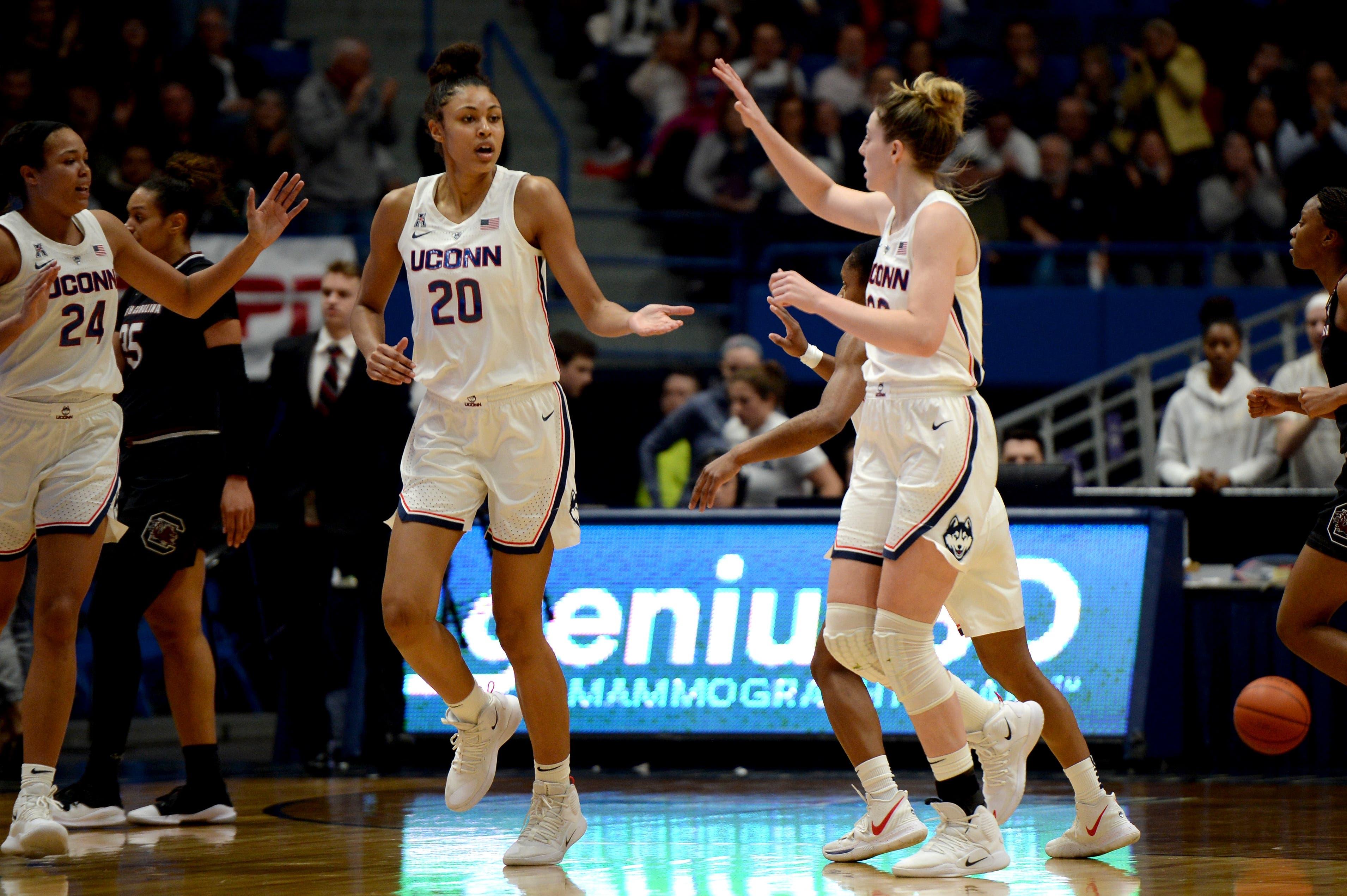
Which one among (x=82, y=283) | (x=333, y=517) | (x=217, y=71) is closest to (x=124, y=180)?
(x=217, y=71)

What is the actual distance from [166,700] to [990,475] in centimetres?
655

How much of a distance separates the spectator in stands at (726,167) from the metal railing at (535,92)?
1.08 meters

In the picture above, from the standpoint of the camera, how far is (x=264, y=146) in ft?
41.1

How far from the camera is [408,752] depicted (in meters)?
7.88

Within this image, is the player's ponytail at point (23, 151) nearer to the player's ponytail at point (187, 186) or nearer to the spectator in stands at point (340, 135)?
the player's ponytail at point (187, 186)

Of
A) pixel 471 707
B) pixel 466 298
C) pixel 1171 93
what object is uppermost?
pixel 1171 93

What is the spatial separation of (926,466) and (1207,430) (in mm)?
5505

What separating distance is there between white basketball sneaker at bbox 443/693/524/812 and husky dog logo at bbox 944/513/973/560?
4.92ft

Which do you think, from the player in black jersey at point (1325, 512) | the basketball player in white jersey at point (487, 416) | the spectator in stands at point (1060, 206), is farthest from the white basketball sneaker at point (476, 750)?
the spectator in stands at point (1060, 206)

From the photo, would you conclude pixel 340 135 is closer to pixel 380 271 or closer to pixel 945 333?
pixel 380 271

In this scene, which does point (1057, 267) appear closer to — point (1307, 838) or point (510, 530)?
point (1307, 838)

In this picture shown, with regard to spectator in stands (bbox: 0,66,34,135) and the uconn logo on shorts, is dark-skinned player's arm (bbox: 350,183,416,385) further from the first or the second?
spectator in stands (bbox: 0,66,34,135)

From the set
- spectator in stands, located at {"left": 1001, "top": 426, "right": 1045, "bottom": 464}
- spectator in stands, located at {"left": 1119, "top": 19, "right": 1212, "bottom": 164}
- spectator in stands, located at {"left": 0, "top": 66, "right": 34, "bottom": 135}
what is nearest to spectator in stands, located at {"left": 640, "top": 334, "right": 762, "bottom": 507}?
spectator in stands, located at {"left": 1001, "top": 426, "right": 1045, "bottom": 464}

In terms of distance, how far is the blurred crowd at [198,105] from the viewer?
481 inches
